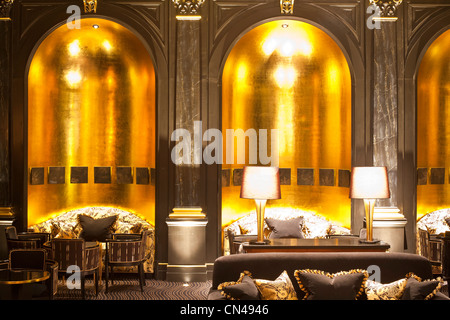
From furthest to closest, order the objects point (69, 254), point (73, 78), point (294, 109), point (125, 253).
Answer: point (294, 109) < point (73, 78) < point (125, 253) < point (69, 254)

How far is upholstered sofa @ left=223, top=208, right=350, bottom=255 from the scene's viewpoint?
740 centimetres

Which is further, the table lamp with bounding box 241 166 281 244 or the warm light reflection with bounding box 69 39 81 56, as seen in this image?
the warm light reflection with bounding box 69 39 81 56

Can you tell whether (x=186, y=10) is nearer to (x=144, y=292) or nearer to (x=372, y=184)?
(x=372, y=184)

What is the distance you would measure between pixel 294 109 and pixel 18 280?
523 cm

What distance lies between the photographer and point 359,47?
23.8 feet

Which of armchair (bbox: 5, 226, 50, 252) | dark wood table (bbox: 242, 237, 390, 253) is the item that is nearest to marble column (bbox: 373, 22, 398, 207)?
dark wood table (bbox: 242, 237, 390, 253)

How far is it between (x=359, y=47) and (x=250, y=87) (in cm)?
191

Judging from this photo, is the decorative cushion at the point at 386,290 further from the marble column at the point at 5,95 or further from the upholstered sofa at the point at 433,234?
the marble column at the point at 5,95

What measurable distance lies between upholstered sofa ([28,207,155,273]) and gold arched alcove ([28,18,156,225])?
210mm

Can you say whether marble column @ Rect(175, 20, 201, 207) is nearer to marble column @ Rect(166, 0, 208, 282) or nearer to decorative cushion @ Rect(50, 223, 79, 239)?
marble column @ Rect(166, 0, 208, 282)

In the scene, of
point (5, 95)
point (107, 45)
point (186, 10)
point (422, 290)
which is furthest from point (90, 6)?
point (422, 290)

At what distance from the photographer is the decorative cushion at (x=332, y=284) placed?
377 centimetres

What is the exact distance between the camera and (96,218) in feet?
25.4

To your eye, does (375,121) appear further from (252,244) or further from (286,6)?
(252,244)
